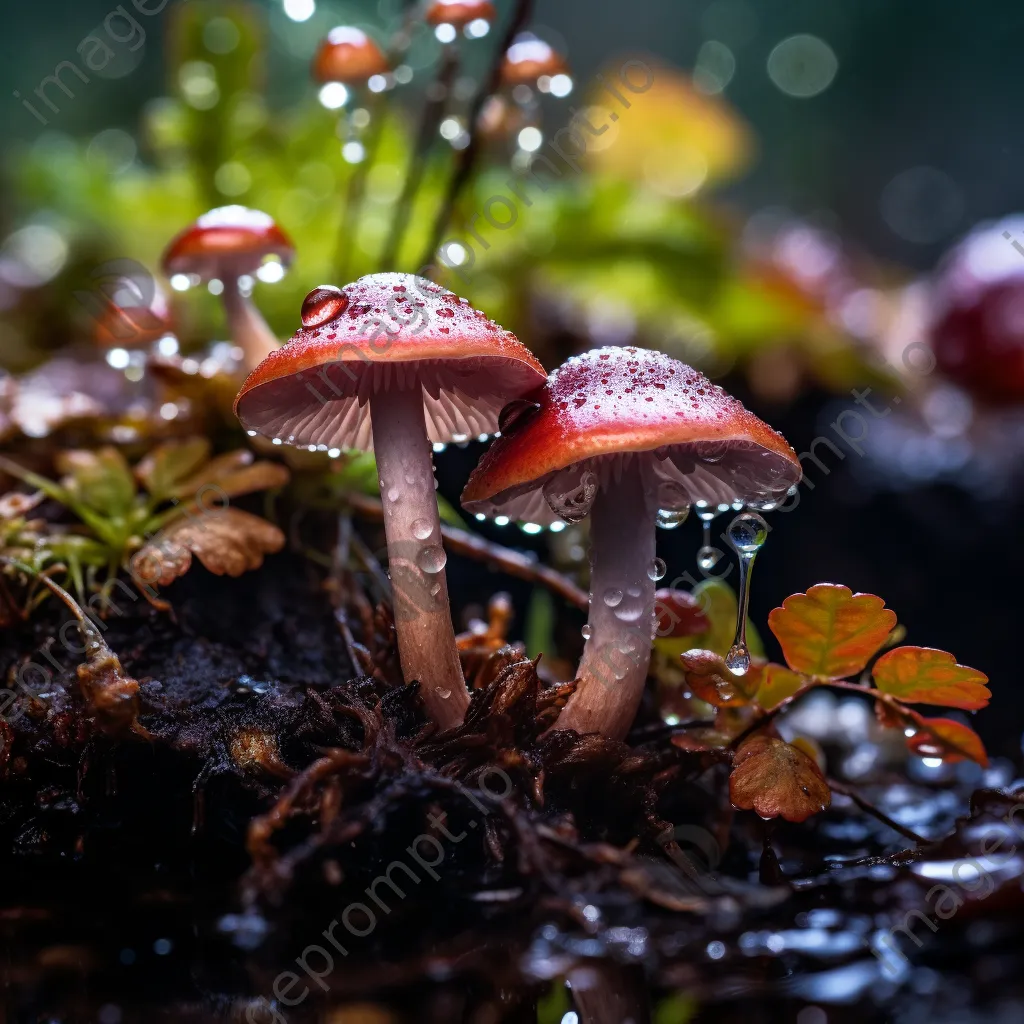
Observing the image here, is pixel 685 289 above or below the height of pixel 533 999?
above

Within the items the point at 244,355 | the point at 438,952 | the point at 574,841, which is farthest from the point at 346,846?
the point at 244,355

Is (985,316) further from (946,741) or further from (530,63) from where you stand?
(946,741)

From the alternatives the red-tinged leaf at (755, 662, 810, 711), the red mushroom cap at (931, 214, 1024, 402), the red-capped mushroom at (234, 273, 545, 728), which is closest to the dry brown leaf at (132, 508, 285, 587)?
the red-capped mushroom at (234, 273, 545, 728)

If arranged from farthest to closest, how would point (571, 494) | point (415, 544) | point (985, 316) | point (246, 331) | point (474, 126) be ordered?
point (985, 316), point (474, 126), point (246, 331), point (571, 494), point (415, 544)

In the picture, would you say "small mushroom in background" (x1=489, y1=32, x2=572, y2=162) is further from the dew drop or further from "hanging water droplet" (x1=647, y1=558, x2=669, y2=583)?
"hanging water droplet" (x1=647, y1=558, x2=669, y2=583)

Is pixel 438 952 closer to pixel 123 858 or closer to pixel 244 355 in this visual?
pixel 123 858

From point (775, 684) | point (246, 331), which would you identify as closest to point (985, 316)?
point (775, 684)
